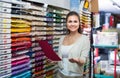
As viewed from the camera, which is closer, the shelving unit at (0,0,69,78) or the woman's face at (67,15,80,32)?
the shelving unit at (0,0,69,78)

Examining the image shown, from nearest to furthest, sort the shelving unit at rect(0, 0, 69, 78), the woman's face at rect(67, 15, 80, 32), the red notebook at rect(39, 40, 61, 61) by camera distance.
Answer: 1. the shelving unit at rect(0, 0, 69, 78)
2. the red notebook at rect(39, 40, 61, 61)
3. the woman's face at rect(67, 15, 80, 32)

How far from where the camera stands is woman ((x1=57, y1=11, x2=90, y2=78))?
2.76 m

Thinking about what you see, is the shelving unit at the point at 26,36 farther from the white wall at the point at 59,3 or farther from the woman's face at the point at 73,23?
the woman's face at the point at 73,23

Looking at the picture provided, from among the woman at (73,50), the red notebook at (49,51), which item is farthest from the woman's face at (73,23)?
the red notebook at (49,51)

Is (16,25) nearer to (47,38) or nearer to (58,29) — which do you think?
(47,38)

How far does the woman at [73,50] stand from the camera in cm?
276

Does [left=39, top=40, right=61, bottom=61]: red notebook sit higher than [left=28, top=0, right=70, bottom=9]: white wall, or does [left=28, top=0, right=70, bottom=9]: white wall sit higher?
[left=28, top=0, right=70, bottom=9]: white wall

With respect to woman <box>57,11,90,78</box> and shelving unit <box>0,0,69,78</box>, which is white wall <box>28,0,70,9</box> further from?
woman <box>57,11,90,78</box>

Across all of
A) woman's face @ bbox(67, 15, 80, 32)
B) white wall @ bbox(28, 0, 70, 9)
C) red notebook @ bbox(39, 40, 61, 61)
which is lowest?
red notebook @ bbox(39, 40, 61, 61)

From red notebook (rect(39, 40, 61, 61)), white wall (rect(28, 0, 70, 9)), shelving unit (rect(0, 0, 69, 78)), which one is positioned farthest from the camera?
white wall (rect(28, 0, 70, 9))

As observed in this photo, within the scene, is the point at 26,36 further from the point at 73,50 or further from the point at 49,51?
the point at 73,50

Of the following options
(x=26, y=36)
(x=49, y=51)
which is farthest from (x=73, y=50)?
(x=26, y=36)

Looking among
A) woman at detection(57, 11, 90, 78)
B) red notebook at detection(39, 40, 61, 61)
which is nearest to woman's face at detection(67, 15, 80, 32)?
woman at detection(57, 11, 90, 78)

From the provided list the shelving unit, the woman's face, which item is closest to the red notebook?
the shelving unit
